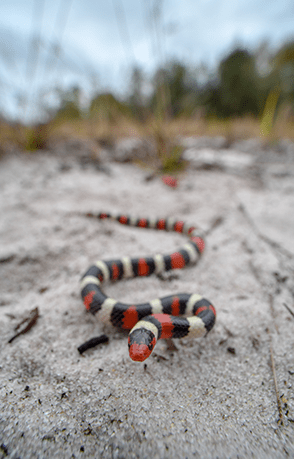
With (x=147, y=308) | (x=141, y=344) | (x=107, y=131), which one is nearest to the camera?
(x=141, y=344)

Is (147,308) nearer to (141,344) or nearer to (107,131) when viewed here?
(141,344)

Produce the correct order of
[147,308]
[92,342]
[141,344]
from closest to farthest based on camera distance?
[141,344] < [92,342] < [147,308]

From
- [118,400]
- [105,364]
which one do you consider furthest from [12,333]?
[118,400]

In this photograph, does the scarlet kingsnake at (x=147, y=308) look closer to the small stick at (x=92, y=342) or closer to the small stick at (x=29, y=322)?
the small stick at (x=92, y=342)

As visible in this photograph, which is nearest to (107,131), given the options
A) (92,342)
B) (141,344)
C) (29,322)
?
(29,322)

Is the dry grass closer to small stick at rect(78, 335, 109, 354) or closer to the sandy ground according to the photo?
the sandy ground

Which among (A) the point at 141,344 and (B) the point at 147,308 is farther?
(B) the point at 147,308

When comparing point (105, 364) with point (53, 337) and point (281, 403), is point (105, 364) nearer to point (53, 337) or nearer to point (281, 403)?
point (53, 337)

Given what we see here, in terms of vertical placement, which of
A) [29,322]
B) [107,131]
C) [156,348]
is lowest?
[156,348]
